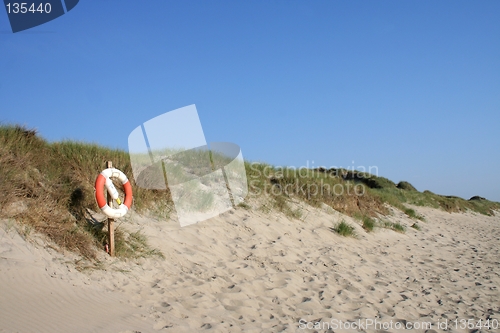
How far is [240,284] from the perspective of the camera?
5469mm

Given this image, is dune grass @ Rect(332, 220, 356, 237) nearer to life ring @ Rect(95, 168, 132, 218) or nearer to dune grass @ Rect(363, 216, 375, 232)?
dune grass @ Rect(363, 216, 375, 232)

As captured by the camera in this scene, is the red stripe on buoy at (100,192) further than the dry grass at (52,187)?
No

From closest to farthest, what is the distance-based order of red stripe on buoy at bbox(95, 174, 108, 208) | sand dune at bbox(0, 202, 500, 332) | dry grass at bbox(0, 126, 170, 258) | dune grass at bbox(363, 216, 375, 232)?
1. sand dune at bbox(0, 202, 500, 332)
2. red stripe on buoy at bbox(95, 174, 108, 208)
3. dry grass at bbox(0, 126, 170, 258)
4. dune grass at bbox(363, 216, 375, 232)

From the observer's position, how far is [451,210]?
71.5 feet

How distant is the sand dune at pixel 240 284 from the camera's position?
4004 millimetres

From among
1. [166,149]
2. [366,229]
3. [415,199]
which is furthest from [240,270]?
[415,199]

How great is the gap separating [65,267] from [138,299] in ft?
3.14

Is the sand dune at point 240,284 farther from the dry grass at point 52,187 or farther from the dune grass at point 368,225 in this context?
the dune grass at point 368,225

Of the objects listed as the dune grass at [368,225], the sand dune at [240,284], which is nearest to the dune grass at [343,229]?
the sand dune at [240,284]

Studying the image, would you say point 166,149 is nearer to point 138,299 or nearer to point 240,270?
point 240,270

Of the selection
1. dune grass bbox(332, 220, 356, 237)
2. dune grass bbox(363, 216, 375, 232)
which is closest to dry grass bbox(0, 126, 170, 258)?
dune grass bbox(332, 220, 356, 237)

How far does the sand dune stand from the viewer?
4004mm

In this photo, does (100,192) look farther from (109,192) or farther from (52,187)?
(52,187)

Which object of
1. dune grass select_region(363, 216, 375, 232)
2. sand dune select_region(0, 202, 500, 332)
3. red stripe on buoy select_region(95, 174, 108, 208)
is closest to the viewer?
sand dune select_region(0, 202, 500, 332)
